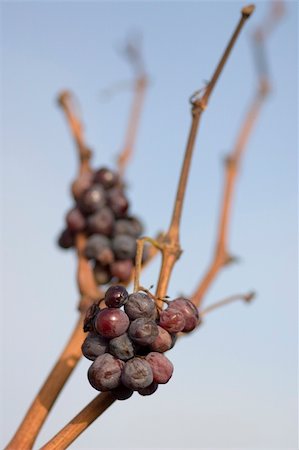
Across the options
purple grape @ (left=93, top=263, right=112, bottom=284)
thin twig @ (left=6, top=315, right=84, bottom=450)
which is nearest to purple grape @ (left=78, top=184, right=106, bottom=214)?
purple grape @ (left=93, top=263, right=112, bottom=284)

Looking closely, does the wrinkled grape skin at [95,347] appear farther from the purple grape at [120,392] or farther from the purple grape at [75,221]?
the purple grape at [75,221]

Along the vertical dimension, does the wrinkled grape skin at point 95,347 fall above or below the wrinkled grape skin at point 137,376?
above

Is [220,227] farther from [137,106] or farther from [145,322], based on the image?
[145,322]

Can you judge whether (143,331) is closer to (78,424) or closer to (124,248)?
(78,424)

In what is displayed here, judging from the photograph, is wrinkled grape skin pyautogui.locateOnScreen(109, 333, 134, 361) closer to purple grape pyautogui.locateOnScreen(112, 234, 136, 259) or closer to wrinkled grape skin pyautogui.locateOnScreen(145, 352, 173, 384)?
wrinkled grape skin pyautogui.locateOnScreen(145, 352, 173, 384)

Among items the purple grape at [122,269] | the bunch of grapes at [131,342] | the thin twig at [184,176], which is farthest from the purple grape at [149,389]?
the purple grape at [122,269]

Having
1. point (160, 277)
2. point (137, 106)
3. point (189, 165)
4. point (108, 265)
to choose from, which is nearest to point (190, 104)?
point (189, 165)
